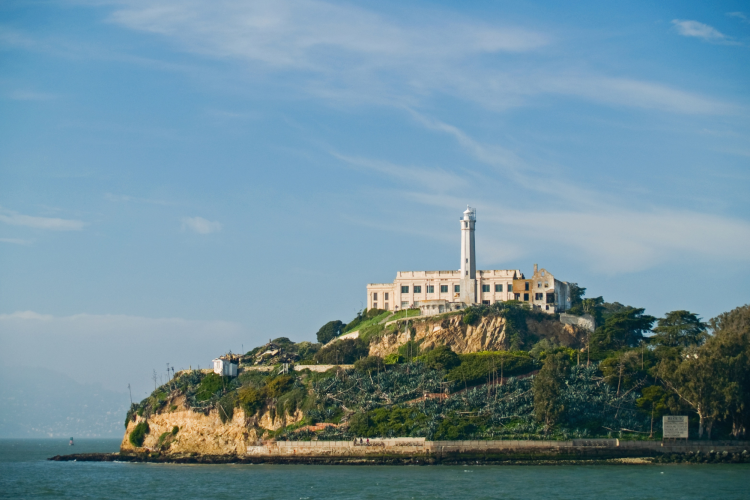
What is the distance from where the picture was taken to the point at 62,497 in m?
54.4

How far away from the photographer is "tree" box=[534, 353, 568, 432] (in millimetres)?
67375

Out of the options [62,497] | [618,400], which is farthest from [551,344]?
[62,497]

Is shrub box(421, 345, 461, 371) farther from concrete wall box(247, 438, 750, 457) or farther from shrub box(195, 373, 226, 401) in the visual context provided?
shrub box(195, 373, 226, 401)

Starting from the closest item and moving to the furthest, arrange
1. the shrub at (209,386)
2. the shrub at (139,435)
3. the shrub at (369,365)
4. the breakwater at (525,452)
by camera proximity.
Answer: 1. the breakwater at (525,452)
2. the shrub at (369,365)
3. the shrub at (209,386)
4. the shrub at (139,435)

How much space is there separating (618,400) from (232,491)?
31.6 m

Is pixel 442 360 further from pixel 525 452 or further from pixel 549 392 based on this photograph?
pixel 525 452

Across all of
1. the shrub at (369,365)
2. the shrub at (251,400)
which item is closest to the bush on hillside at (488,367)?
the shrub at (369,365)

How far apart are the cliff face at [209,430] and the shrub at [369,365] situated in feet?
24.7

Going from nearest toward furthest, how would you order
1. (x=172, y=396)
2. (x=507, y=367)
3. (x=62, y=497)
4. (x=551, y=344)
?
(x=62, y=497), (x=507, y=367), (x=172, y=396), (x=551, y=344)

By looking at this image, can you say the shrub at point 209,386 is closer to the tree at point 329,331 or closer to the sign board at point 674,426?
the tree at point 329,331

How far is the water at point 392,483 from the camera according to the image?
5109 centimetres

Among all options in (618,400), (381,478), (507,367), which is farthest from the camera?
(507,367)

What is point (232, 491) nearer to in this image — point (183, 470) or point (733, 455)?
point (183, 470)

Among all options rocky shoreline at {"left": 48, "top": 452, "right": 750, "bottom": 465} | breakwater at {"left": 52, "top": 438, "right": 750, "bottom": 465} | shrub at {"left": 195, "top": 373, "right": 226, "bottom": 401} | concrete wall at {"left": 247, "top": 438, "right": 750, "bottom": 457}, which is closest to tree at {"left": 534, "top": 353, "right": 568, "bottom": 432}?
concrete wall at {"left": 247, "top": 438, "right": 750, "bottom": 457}
